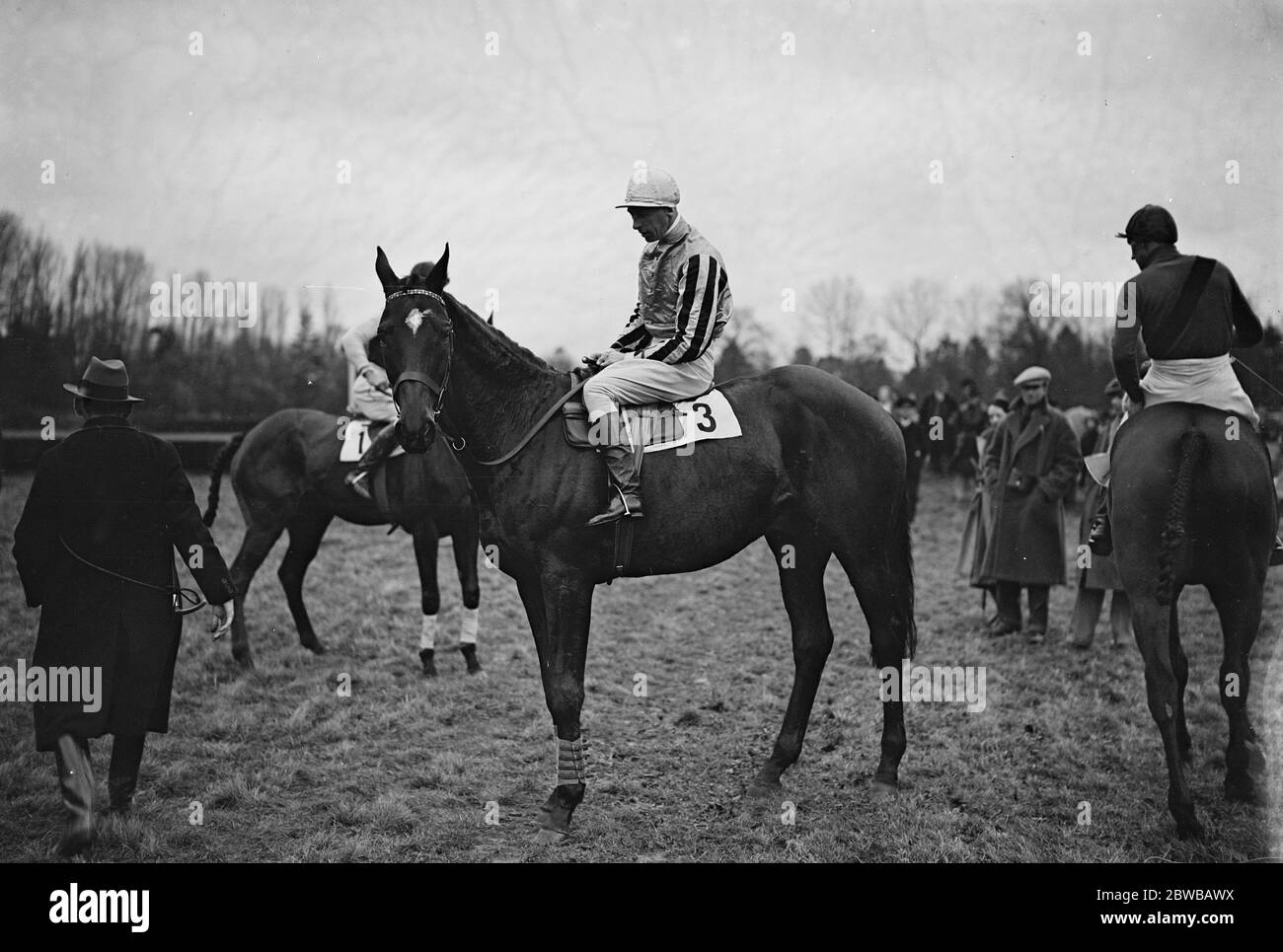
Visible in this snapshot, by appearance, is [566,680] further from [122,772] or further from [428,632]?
[428,632]

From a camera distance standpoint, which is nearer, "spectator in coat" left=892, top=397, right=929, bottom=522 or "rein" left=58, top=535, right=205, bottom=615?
"rein" left=58, top=535, right=205, bottom=615

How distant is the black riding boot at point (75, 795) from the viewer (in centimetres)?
448

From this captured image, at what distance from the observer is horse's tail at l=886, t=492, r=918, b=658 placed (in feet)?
18.2

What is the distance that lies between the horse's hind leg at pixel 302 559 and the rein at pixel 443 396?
13.7 ft

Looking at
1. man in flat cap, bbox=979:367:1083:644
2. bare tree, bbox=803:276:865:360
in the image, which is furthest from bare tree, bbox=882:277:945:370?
man in flat cap, bbox=979:367:1083:644

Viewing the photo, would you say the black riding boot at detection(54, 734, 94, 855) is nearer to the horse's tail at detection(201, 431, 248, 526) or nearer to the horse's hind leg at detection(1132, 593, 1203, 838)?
the horse's tail at detection(201, 431, 248, 526)

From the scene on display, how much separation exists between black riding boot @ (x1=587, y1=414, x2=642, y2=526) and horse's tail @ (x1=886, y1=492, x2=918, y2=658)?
170 cm

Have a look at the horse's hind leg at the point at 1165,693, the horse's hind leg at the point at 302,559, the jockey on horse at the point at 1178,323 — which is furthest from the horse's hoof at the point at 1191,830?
the horse's hind leg at the point at 302,559

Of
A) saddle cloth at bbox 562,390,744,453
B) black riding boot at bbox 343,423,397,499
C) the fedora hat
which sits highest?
the fedora hat

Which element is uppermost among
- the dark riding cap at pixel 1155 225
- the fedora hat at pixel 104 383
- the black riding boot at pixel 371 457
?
the dark riding cap at pixel 1155 225

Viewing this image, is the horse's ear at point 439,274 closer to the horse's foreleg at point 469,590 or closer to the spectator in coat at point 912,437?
the horse's foreleg at point 469,590
